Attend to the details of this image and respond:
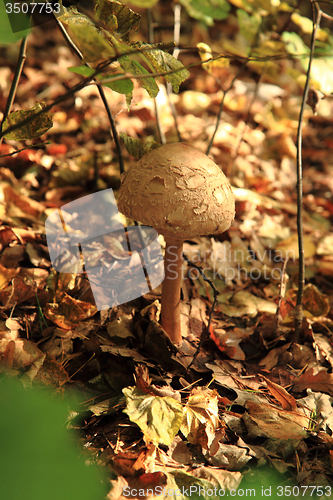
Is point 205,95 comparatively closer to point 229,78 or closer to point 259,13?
point 229,78

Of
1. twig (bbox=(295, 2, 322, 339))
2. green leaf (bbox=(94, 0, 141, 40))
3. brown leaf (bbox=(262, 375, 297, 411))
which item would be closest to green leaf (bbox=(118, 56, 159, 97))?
green leaf (bbox=(94, 0, 141, 40))

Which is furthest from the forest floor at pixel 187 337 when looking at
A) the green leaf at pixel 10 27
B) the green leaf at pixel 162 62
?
the green leaf at pixel 162 62

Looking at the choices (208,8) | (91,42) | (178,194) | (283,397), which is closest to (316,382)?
(283,397)

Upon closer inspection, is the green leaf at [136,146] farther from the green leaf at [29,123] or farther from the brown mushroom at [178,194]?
the green leaf at [29,123]

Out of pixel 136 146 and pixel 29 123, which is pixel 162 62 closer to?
pixel 136 146

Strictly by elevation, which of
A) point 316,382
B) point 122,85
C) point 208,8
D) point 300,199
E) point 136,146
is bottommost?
point 316,382

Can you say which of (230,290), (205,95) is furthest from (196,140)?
(230,290)
